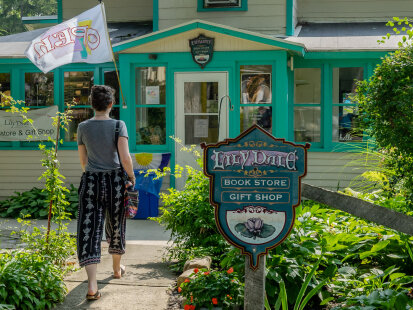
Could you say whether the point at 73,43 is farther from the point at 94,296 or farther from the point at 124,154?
the point at 94,296

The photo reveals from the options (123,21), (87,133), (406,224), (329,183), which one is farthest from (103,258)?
(123,21)

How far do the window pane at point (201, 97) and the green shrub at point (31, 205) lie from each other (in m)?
2.54

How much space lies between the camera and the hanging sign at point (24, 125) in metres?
11.6

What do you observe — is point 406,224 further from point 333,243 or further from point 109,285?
point 109,285

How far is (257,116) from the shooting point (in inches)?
408

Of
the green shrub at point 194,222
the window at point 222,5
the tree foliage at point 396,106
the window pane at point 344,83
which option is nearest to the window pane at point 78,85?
the window at point 222,5

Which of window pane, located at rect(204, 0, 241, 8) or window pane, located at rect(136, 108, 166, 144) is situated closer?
window pane, located at rect(136, 108, 166, 144)

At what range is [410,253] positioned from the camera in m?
4.84

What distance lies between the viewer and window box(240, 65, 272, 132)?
10.3 m

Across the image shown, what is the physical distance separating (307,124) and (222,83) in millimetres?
1876

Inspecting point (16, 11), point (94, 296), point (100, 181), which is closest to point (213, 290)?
point (94, 296)

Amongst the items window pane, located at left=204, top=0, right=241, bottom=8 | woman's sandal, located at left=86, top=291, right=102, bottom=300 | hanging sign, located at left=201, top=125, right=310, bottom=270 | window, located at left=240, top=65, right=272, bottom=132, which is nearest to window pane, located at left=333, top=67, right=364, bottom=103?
window, located at left=240, top=65, right=272, bottom=132

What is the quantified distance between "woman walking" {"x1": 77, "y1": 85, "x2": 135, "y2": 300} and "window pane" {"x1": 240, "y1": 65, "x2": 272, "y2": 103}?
5163 mm

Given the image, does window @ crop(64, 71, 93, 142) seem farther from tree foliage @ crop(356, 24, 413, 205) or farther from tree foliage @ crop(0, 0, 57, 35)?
tree foliage @ crop(0, 0, 57, 35)
